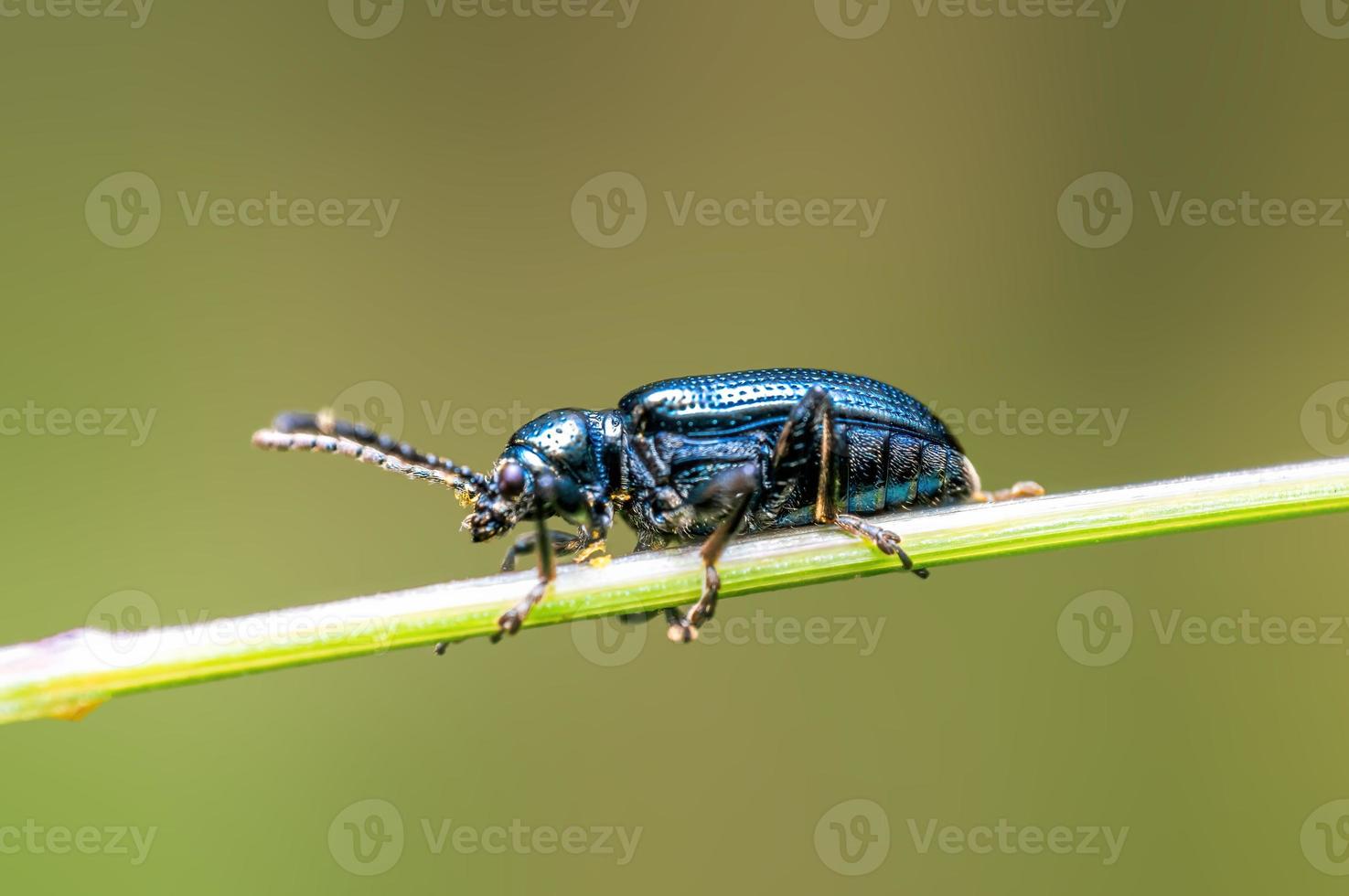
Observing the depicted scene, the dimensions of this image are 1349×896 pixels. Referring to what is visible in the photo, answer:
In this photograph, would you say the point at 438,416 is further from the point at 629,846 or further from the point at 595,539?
the point at 629,846

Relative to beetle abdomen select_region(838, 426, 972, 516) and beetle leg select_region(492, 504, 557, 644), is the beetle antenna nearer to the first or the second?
beetle leg select_region(492, 504, 557, 644)

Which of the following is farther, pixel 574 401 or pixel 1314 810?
pixel 574 401

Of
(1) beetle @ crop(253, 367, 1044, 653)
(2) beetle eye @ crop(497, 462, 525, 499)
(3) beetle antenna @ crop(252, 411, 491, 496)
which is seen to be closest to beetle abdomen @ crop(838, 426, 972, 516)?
(1) beetle @ crop(253, 367, 1044, 653)

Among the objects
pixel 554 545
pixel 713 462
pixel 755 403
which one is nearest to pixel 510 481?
pixel 554 545

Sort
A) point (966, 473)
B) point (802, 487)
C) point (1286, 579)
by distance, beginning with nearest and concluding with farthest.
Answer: point (802, 487) < point (966, 473) < point (1286, 579)

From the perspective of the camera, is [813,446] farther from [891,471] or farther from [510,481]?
[510,481]

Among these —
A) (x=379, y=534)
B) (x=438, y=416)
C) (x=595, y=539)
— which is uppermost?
(x=438, y=416)

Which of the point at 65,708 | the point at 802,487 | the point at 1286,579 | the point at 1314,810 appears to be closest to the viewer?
the point at 65,708

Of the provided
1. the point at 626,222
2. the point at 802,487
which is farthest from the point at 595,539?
the point at 626,222

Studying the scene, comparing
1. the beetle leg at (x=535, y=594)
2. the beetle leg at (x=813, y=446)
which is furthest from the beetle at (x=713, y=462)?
the beetle leg at (x=535, y=594)
